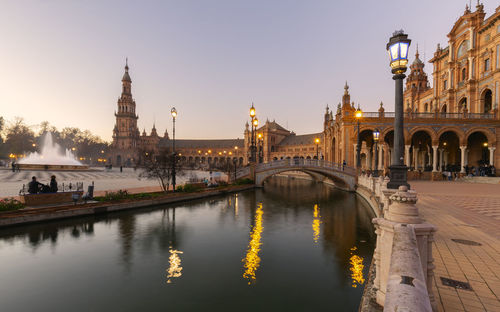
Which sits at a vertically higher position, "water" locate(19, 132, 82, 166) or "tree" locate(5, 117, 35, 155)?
"tree" locate(5, 117, 35, 155)

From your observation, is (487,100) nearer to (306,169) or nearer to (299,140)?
(306,169)

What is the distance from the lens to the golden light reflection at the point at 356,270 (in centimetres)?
852

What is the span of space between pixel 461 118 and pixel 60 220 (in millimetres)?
43794

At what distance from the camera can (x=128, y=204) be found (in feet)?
58.9

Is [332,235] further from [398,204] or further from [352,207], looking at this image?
[398,204]

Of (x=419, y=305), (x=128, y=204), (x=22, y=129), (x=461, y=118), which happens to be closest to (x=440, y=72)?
(x=461, y=118)

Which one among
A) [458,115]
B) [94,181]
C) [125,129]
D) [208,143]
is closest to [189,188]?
[94,181]

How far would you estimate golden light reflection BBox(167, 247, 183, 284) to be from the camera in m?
9.01

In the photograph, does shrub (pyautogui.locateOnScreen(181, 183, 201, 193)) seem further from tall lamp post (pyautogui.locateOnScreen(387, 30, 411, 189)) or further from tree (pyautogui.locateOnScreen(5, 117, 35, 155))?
tree (pyautogui.locateOnScreen(5, 117, 35, 155))

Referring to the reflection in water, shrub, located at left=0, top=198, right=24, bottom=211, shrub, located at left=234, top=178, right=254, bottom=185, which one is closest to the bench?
shrub, located at left=0, top=198, right=24, bottom=211

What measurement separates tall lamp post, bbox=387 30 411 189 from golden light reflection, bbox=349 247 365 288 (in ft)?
10.2

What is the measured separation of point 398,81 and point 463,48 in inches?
1792

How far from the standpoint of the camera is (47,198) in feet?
52.0

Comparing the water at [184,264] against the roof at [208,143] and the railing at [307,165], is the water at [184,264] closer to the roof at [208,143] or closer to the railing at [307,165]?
the railing at [307,165]
